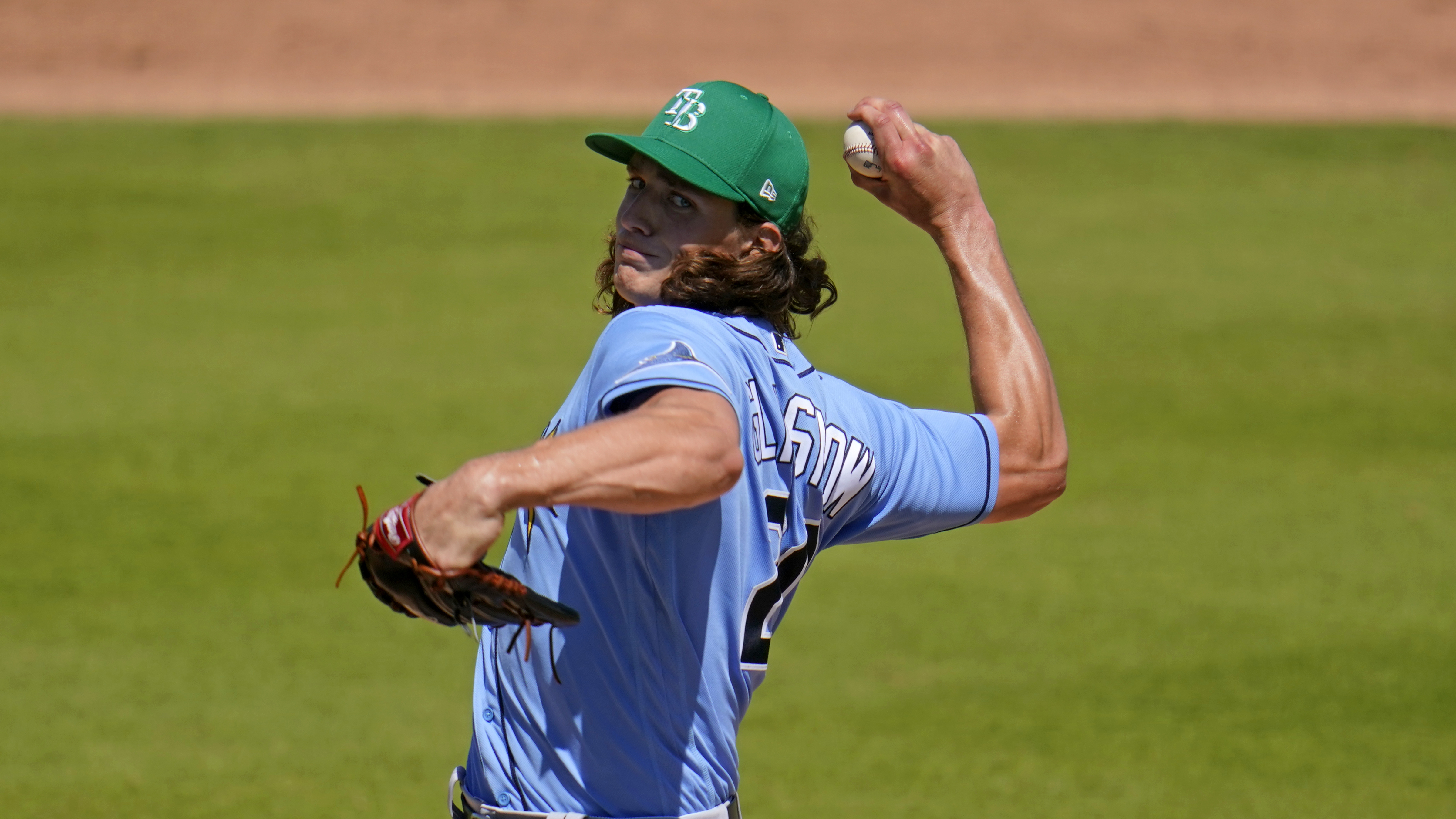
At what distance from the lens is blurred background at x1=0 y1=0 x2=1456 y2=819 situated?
5.26 m

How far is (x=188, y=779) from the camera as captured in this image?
16.3ft

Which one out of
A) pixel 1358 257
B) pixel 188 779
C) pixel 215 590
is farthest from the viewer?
pixel 1358 257

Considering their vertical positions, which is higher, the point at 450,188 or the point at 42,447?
the point at 450,188

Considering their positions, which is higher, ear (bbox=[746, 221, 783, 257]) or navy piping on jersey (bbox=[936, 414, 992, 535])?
ear (bbox=[746, 221, 783, 257])

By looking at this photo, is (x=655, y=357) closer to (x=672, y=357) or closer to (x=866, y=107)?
(x=672, y=357)

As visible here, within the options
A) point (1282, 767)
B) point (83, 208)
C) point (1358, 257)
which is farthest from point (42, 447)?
point (1358, 257)

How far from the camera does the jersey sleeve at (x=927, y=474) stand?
8.24 feet

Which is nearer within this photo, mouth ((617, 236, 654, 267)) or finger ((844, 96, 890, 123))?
mouth ((617, 236, 654, 267))

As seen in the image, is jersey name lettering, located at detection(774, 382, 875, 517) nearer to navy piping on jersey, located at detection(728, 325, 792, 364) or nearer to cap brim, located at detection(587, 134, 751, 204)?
navy piping on jersey, located at detection(728, 325, 792, 364)

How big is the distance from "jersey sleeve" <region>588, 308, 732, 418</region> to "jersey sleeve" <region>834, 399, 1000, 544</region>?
1.46 feet

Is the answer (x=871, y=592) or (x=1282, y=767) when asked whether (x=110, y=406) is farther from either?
(x=1282, y=767)

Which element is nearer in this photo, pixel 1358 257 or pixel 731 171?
pixel 731 171

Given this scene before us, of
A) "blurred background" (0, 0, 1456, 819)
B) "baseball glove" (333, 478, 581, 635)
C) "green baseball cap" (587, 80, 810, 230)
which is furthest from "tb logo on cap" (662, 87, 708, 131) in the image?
"blurred background" (0, 0, 1456, 819)

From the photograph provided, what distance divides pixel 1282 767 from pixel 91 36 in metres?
19.0
